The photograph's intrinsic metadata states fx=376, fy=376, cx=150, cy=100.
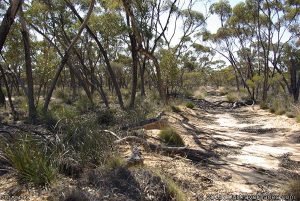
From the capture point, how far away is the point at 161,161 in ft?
23.6

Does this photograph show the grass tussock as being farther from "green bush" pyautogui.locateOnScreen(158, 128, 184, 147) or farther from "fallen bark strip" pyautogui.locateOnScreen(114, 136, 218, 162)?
"green bush" pyautogui.locateOnScreen(158, 128, 184, 147)

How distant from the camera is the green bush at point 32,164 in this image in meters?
5.17

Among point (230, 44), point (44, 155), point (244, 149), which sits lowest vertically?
point (244, 149)

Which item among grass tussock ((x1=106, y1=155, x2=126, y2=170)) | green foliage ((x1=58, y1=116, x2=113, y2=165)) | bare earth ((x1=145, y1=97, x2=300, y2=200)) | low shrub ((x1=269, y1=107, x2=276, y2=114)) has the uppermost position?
green foliage ((x1=58, y1=116, x2=113, y2=165))

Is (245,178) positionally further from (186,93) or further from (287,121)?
(186,93)

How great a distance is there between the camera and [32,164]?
524 cm

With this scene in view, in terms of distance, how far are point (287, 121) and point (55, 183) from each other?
38.3 feet

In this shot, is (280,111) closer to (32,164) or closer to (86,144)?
(86,144)

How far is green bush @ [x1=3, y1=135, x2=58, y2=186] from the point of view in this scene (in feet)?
17.0

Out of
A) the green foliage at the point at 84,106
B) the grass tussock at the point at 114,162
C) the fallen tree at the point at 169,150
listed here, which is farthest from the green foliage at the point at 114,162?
the green foliage at the point at 84,106

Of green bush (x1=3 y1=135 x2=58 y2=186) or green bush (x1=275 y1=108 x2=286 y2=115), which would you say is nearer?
green bush (x1=3 y1=135 x2=58 y2=186)

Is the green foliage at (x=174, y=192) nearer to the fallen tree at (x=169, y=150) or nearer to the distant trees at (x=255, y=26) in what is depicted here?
the fallen tree at (x=169, y=150)

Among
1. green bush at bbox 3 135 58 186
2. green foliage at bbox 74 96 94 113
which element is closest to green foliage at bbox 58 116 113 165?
green bush at bbox 3 135 58 186

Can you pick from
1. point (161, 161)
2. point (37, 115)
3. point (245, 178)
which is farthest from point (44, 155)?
point (37, 115)
